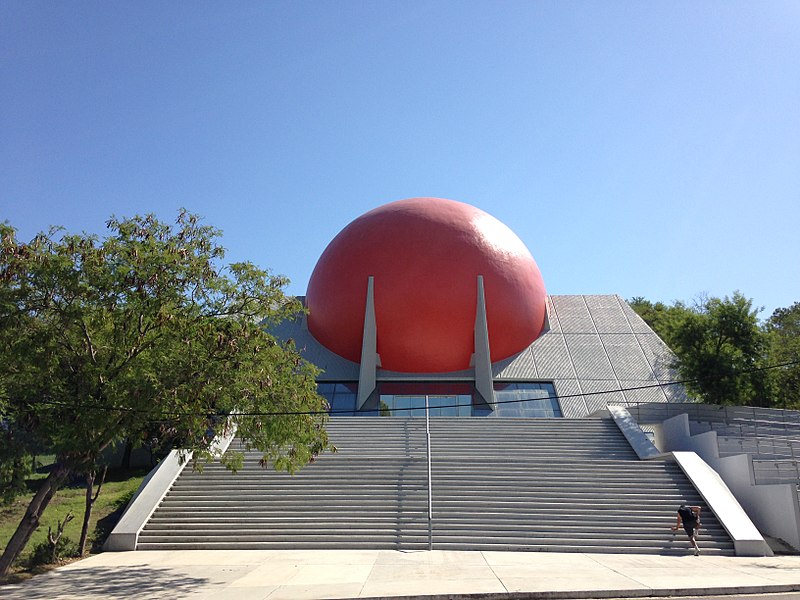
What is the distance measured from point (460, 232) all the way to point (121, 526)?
1643cm

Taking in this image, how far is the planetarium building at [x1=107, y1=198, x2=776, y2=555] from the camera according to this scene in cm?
1230

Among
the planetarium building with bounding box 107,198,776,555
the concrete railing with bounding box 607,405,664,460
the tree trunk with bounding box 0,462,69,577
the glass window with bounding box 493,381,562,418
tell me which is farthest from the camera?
the glass window with bounding box 493,381,562,418

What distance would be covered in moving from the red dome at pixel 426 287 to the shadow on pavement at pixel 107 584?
579 inches

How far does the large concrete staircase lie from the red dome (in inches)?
279

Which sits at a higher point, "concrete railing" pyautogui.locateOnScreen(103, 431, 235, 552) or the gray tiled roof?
the gray tiled roof

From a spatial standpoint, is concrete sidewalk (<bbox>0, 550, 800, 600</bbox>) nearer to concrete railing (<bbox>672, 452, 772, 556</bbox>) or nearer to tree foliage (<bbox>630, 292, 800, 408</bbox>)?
concrete railing (<bbox>672, 452, 772, 556</bbox>)

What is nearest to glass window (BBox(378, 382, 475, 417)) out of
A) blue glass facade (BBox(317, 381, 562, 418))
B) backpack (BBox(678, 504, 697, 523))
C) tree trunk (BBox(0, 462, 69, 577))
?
blue glass facade (BBox(317, 381, 562, 418))

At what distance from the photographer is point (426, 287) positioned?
75.7 feet

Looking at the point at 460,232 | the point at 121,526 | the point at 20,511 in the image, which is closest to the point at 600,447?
the point at 460,232

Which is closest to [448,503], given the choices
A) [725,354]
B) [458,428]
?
[458,428]

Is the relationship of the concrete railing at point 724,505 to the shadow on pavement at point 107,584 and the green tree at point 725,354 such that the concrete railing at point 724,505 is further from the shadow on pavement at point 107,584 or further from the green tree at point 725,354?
the shadow on pavement at point 107,584

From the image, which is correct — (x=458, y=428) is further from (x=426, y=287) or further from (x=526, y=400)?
(x=426, y=287)

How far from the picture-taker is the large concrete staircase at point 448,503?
39.2ft

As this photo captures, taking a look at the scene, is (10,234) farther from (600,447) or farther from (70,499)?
(600,447)
